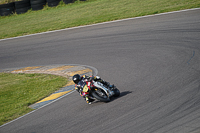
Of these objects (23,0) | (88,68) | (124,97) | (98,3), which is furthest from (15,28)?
(124,97)

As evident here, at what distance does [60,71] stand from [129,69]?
3948 millimetres

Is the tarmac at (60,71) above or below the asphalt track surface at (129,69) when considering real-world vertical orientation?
below

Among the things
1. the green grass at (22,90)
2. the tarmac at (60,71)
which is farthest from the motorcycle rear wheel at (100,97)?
the green grass at (22,90)

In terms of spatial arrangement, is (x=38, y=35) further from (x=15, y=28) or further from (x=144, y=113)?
(x=144, y=113)

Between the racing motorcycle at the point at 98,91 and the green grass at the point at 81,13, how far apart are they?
1163cm

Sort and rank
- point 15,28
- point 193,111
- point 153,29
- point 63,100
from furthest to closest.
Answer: point 15,28 < point 153,29 < point 63,100 < point 193,111

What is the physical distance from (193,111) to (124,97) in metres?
2.35

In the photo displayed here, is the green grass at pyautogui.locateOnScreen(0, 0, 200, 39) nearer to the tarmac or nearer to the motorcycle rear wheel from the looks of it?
the tarmac

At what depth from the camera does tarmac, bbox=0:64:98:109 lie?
978 cm

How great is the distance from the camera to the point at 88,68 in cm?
1210

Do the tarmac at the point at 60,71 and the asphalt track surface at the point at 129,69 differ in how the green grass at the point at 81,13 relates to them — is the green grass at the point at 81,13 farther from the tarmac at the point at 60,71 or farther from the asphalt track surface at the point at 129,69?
the tarmac at the point at 60,71

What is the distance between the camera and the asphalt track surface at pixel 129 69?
21.0ft

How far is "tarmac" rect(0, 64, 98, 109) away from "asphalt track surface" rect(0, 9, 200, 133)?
46cm

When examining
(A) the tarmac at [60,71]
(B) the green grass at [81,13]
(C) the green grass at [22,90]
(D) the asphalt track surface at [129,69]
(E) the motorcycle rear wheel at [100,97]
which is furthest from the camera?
(B) the green grass at [81,13]
